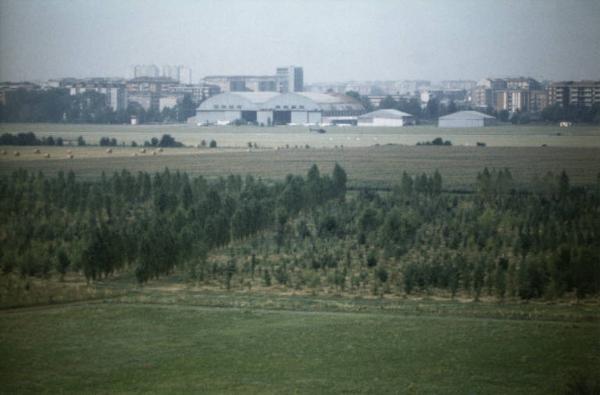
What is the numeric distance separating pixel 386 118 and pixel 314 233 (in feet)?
52.3

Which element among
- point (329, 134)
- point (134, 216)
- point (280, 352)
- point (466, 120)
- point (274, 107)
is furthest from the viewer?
point (274, 107)

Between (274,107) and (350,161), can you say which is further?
(274,107)

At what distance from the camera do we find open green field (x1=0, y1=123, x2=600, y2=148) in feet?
46.1

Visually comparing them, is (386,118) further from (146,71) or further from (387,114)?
(146,71)

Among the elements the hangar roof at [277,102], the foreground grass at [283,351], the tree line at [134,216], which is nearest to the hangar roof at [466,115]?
the tree line at [134,216]

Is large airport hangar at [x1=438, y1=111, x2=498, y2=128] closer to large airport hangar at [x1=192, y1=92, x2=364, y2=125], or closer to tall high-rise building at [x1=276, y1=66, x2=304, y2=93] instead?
tall high-rise building at [x1=276, y1=66, x2=304, y2=93]

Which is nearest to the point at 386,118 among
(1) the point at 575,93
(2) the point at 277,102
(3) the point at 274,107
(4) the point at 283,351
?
(2) the point at 277,102

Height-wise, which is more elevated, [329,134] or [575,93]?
[575,93]

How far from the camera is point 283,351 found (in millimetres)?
7707

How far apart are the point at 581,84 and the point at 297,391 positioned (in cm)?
800

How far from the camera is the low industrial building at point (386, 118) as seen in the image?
87.7 feet

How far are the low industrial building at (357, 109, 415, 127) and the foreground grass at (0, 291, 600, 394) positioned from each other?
58.4ft

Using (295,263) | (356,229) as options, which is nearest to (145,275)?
(295,263)

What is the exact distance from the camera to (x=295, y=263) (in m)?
11.3
